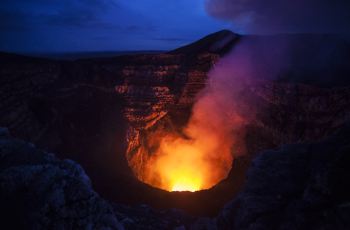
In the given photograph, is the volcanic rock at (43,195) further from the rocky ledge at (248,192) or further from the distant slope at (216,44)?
the distant slope at (216,44)

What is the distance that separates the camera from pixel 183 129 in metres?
19.8

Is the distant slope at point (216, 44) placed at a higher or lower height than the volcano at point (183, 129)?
higher

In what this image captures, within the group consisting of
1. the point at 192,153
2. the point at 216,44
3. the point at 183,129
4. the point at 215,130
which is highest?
the point at 216,44

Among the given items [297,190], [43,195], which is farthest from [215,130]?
[43,195]

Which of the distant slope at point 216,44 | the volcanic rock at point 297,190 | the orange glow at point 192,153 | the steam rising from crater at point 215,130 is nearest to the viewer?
the volcanic rock at point 297,190

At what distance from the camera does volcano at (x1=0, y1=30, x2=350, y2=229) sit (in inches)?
236

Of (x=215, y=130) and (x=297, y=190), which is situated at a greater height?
(x=297, y=190)

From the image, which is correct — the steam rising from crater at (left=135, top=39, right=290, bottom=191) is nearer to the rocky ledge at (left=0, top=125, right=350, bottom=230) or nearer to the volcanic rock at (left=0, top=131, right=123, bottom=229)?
the rocky ledge at (left=0, top=125, right=350, bottom=230)

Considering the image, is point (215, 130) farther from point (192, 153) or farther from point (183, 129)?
point (192, 153)

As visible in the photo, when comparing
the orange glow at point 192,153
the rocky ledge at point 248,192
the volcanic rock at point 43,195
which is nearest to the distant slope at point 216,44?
the orange glow at point 192,153

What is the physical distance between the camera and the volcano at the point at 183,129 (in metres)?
6.00

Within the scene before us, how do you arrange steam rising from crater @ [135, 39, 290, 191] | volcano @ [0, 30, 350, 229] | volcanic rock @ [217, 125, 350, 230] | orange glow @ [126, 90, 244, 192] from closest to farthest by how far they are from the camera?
volcanic rock @ [217, 125, 350, 230]
volcano @ [0, 30, 350, 229]
steam rising from crater @ [135, 39, 290, 191]
orange glow @ [126, 90, 244, 192]

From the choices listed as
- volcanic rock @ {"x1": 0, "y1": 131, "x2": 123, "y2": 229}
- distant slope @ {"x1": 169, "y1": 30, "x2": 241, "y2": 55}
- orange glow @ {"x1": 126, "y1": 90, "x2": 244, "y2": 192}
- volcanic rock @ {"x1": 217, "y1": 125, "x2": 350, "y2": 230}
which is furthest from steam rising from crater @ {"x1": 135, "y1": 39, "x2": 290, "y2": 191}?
volcanic rock @ {"x1": 0, "y1": 131, "x2": 123, "y2": 229}

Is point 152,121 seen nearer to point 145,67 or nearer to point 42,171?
point 145,67
